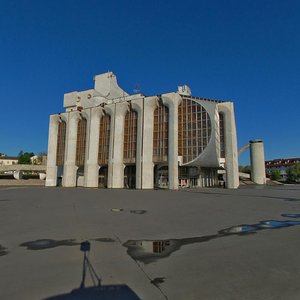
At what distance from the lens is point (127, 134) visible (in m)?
52.2

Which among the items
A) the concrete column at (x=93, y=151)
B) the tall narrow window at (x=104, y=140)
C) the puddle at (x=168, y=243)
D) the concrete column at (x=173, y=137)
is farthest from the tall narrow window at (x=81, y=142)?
the puddle at (x=168, y=243)

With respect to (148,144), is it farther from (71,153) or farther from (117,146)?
(71,153)

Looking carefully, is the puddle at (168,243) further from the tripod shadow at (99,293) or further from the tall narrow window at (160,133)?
the tall narrow window at (160,133)

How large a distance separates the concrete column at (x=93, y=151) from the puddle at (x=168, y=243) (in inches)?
1857

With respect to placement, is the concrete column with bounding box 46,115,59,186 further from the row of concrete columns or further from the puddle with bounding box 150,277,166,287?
the puddle with bounding box 150,277,166,287

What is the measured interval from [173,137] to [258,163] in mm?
40880

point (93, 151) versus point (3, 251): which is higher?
point (93, 151)

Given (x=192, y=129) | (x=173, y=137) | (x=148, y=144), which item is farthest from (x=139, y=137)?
(x=192, y=129)

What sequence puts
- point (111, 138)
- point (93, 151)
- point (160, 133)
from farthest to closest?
point (93, 151) < point (111, 138) < point (160, 133)

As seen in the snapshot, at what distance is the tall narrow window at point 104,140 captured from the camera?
53941 mm

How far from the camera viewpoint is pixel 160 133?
48094 millimetres

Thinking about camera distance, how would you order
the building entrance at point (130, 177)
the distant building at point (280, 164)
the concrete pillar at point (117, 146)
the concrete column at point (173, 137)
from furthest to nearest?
1. the distant building at point (280, 164)
2. the building entrance at point (130, 177)
3. the concrete pillar at point (117, 146)
4. the concrete column at point (173, 137)

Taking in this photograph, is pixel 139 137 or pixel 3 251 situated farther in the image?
pixel 139 137

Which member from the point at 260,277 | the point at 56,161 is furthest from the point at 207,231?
the point at 56,161
